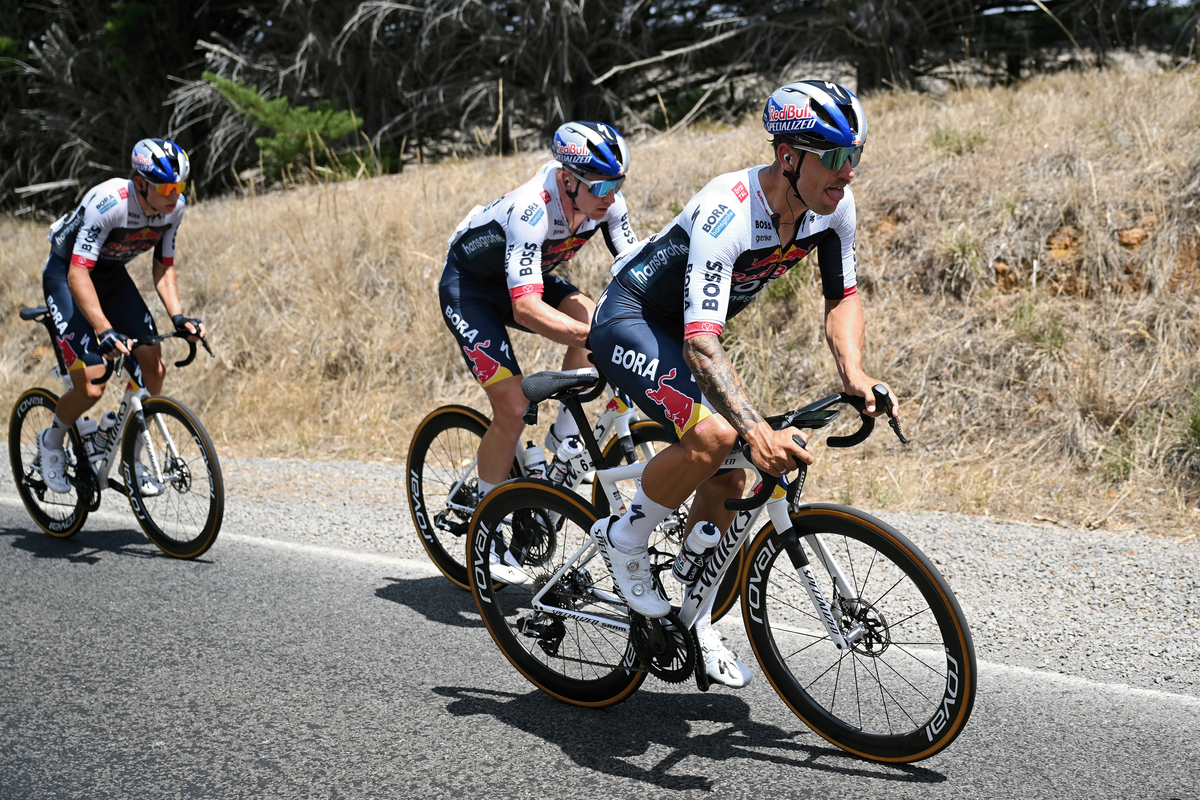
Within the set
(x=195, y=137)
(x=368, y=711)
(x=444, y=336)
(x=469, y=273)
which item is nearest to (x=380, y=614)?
(x=368, y=711)

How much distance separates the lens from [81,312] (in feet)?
21.0

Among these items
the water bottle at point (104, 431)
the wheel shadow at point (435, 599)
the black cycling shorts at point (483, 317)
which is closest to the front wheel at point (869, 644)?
the wheel shadow at point (435, 599)

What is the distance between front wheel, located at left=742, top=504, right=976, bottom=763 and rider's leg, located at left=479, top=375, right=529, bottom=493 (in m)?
1.70

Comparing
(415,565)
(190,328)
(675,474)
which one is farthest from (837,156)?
(190,328)

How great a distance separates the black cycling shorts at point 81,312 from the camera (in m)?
6.39

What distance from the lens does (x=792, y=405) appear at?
8.47 m

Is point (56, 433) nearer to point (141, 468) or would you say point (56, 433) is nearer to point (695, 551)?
point (141, 468)

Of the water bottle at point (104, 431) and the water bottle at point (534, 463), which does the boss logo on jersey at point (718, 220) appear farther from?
the water bottle at point (104, 431)

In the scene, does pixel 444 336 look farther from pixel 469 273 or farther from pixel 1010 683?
pixel 1010 683

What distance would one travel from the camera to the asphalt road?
3336 millimetres

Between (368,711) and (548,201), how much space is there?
2503 mm

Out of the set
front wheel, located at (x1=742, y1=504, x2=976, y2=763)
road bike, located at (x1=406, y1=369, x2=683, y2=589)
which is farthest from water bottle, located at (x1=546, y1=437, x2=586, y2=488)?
front wheel, located at (x1=742, y1=504, x2=976, y2=763)

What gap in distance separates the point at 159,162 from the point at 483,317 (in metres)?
2.40

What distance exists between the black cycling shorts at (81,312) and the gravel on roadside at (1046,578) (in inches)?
55.7
